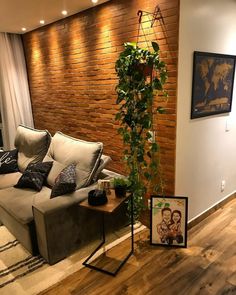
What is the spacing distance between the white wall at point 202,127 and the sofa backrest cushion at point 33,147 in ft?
5.97

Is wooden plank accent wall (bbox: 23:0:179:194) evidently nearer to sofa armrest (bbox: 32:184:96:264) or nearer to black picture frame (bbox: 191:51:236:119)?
black picture frame (bbox: 191:51:236:119)

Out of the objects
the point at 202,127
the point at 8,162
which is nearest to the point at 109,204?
the point at 202,127

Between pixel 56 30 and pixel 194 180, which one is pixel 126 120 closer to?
pixel 194 180

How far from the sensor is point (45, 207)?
2148 mm

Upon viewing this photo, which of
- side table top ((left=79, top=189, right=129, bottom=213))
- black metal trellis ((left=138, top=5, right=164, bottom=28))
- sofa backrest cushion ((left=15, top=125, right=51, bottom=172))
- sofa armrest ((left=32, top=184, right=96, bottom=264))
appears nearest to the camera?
side table top ((left=79, top=189, right=129, bottom=213))

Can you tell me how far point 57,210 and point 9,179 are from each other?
4.47 feet

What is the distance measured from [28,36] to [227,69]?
11.0 feet

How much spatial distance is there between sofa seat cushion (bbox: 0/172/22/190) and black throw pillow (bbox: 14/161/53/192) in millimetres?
259

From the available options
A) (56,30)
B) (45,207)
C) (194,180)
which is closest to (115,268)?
(45,207)

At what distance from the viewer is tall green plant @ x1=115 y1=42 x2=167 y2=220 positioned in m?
2.15

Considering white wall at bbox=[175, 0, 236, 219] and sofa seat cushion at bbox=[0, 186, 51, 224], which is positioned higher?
white wall at bbox=[175, 0, 236, 219]

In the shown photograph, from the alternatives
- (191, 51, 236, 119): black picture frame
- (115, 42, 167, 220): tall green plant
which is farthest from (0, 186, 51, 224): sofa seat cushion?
(191, 51, 236, 119): black picture frame

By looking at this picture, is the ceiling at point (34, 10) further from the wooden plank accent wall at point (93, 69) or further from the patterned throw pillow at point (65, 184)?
the patterned throw pillow at point (65, 184)

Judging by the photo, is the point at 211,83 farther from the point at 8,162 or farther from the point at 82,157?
the point at 8,162
